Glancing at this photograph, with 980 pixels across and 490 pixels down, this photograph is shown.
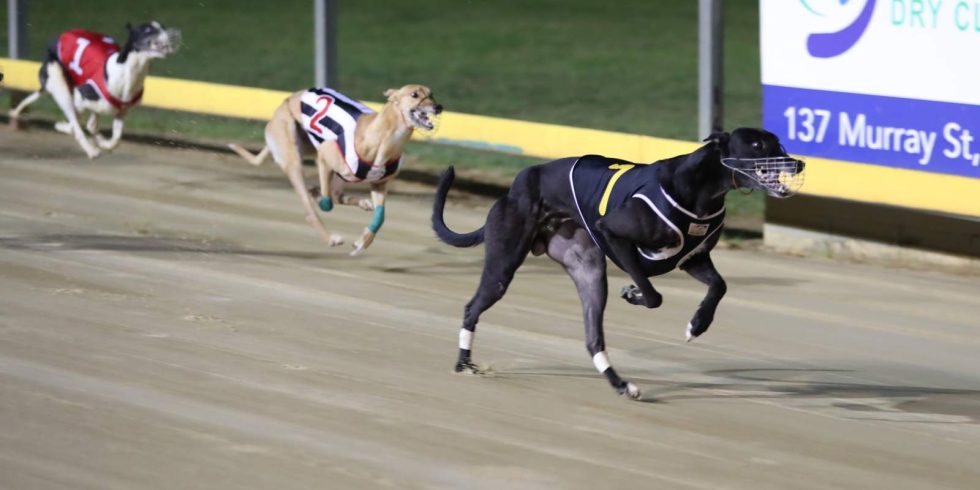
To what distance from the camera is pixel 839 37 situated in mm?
Result: 9195

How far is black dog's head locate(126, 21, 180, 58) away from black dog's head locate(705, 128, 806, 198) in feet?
17.4

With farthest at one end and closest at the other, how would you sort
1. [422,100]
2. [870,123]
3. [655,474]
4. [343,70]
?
[343,70]
[870,123]
[422,100]
[655,474]

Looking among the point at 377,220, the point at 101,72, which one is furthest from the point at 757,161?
the point at 101,72

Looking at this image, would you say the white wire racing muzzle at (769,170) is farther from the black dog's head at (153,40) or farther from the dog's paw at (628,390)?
the black dog's head at (153,40)

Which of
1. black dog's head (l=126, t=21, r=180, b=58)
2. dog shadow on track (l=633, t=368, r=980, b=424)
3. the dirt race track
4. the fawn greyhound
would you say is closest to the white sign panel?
the dirt race track

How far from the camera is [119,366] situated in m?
6.43

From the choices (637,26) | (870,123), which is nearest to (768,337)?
(870,123)

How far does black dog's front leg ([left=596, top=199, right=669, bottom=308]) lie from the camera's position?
5.91 m

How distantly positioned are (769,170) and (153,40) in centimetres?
559

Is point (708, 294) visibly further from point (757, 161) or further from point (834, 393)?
point (834, 393)

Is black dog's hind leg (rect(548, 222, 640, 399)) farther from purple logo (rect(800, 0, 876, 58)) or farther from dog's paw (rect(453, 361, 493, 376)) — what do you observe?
purple logo (rect(800, 0, 876, 58))

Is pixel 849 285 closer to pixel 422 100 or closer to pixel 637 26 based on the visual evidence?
pixel 422 100

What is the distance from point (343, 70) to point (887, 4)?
27.4 feet

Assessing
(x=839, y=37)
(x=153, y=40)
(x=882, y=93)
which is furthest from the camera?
(x=153, y=40)
